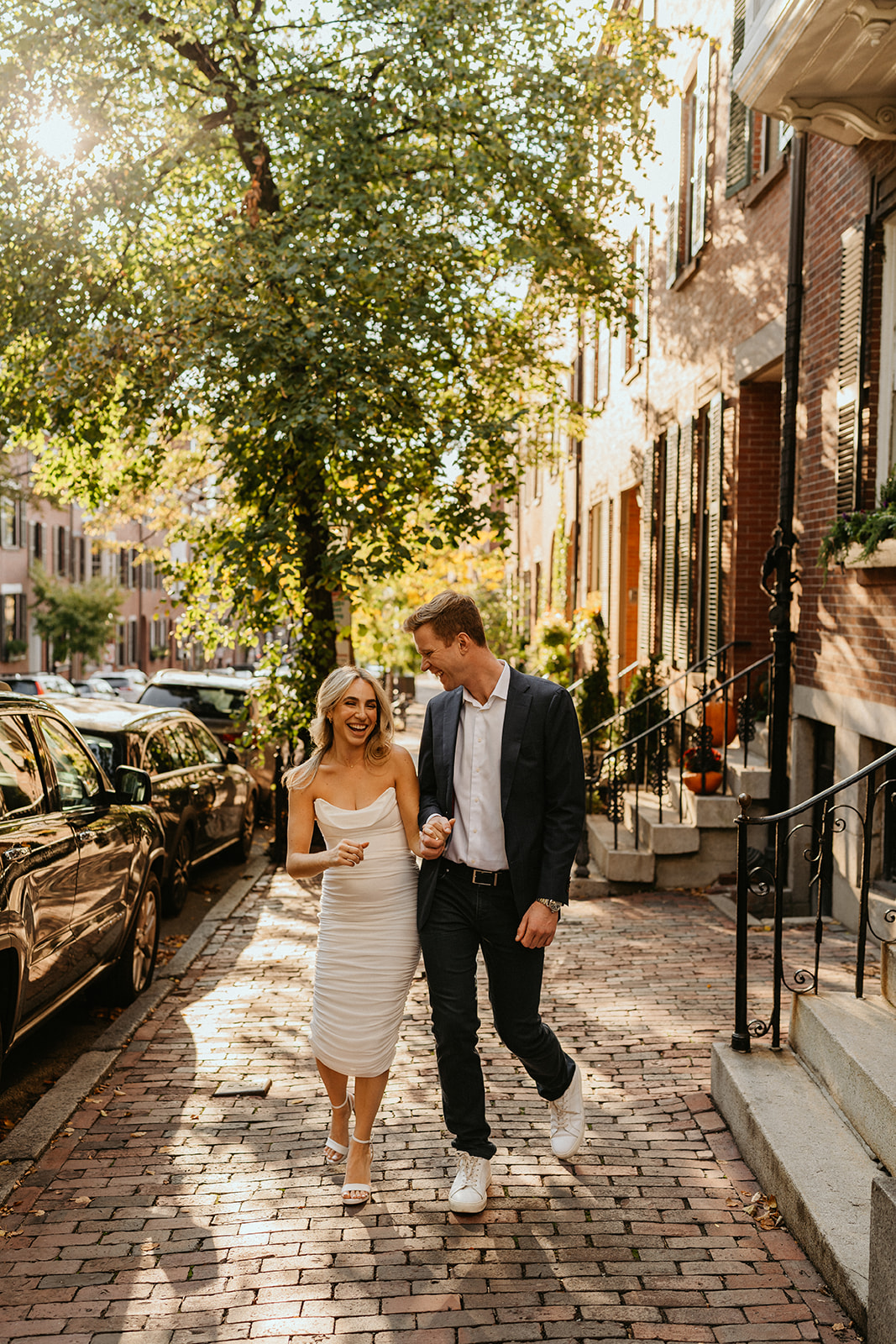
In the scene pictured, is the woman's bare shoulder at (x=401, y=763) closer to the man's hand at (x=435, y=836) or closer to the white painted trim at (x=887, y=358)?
the man's hand at (x=435, y=836)

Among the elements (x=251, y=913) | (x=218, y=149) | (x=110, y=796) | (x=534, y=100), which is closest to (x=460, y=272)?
(x=534, y=100)

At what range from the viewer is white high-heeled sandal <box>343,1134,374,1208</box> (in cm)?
440

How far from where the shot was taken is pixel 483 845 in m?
4.27

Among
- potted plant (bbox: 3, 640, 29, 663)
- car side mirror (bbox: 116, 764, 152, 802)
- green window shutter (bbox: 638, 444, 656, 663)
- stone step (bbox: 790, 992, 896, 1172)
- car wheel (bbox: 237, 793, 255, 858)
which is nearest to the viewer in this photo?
stone step (bbox: 790, 992, 896, 1172)

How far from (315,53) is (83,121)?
2.22 metres

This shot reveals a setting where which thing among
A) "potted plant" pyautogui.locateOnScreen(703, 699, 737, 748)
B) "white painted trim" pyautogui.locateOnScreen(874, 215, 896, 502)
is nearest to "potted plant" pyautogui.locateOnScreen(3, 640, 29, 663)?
"potted plant" pyautogui.locateOnScreen(703, 699, 737, 748)

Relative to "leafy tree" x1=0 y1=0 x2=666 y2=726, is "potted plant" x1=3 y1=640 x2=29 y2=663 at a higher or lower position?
lower

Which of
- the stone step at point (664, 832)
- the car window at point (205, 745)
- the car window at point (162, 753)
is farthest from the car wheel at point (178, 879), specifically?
the stone step at point (664, 832)

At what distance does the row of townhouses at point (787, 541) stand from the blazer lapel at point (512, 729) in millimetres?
1426

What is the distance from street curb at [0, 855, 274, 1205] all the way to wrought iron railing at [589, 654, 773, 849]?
369 cm

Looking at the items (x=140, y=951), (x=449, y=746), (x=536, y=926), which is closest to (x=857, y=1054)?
(x=536, y=926)

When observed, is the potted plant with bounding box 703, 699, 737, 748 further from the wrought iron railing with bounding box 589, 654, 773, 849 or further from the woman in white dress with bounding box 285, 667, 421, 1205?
the woman in white dress with bounding box 285, 667, 421, 1205

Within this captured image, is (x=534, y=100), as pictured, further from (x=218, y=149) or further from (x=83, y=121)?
(x=83, y=121)

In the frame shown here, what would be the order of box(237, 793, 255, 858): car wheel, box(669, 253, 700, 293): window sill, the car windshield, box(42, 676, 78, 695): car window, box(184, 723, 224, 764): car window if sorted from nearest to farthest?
box(184, 723, 224, 764): car window, box(237, 793, 255, 858): car wheel, box(669, 253, 700, 293): window sill, the car windshield, box(42, 676, 78, 695): car window
